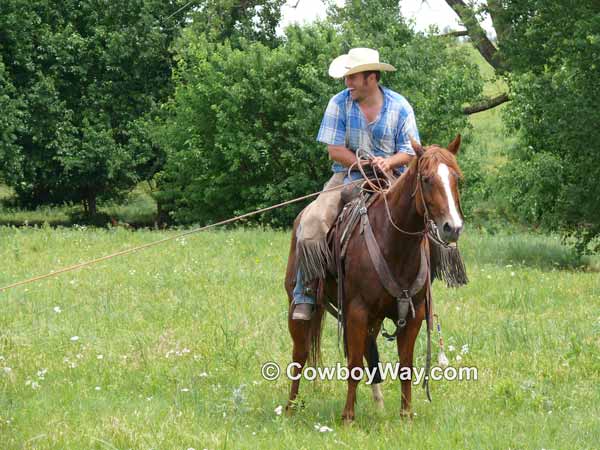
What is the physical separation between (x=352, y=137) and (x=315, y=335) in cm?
179

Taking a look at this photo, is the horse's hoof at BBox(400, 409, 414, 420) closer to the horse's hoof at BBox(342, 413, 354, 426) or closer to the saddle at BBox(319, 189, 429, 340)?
the horse's hoof at BBox(342, 413, 354, 426)

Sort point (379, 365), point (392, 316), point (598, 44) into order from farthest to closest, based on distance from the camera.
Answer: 1. point (598, 44)
2. point (379, 365)
3. point (392, 316)

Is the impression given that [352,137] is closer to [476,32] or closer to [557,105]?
[557,105]

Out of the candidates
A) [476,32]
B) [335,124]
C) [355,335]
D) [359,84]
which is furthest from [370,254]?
[476,32]

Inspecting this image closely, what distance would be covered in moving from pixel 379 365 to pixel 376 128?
2000mm

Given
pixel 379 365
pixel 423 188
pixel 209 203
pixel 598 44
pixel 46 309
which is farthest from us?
pixel 209 203

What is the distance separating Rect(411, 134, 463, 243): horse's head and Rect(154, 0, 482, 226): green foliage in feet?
58.1

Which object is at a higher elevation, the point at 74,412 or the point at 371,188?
the point at 371,188

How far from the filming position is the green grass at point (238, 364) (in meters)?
6.92

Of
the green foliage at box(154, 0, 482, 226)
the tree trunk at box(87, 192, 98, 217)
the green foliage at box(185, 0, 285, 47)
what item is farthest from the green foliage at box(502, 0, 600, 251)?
the tree trunk at box(87, 192, 98, 217)

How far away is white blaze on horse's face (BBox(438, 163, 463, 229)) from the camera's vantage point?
20.0 feet

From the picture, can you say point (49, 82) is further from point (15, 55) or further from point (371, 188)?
point (371, 188)

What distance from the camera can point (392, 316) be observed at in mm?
7160

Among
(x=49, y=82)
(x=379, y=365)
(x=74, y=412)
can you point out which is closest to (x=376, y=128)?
(x=379, y=365)
